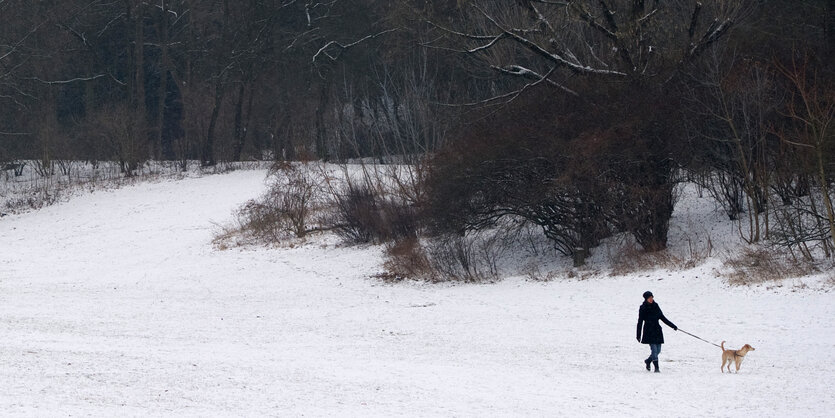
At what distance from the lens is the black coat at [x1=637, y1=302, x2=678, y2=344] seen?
46.1 feet

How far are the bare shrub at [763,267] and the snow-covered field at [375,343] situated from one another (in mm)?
518

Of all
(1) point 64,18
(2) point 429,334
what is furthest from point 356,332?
(1) point 64,18

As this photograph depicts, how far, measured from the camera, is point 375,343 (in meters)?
18.1

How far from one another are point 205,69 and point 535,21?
34.5 m

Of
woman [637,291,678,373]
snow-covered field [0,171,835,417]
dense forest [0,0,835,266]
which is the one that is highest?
dense forest [0,0,835,266]

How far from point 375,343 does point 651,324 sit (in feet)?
19.9

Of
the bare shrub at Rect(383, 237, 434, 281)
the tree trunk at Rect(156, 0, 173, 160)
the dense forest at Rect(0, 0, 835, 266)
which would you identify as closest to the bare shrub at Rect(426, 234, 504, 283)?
the bare shrub at Rect(383, 237, 434, 281)

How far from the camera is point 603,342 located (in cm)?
1706

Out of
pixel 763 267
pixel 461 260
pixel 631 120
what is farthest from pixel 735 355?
pixel 461 260

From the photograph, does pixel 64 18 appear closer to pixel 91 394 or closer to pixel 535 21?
pixel 535 21

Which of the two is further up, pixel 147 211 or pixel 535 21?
pixel 535 21

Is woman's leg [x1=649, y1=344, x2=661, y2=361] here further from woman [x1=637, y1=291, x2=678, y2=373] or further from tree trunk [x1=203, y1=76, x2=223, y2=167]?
tree trunk [x1=203, y1=76, x2=223, y2=167]

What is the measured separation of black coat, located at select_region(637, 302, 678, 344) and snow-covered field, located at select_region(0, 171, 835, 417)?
56 centimetres

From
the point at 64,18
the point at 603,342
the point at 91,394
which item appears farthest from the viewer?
the point at 64,18
